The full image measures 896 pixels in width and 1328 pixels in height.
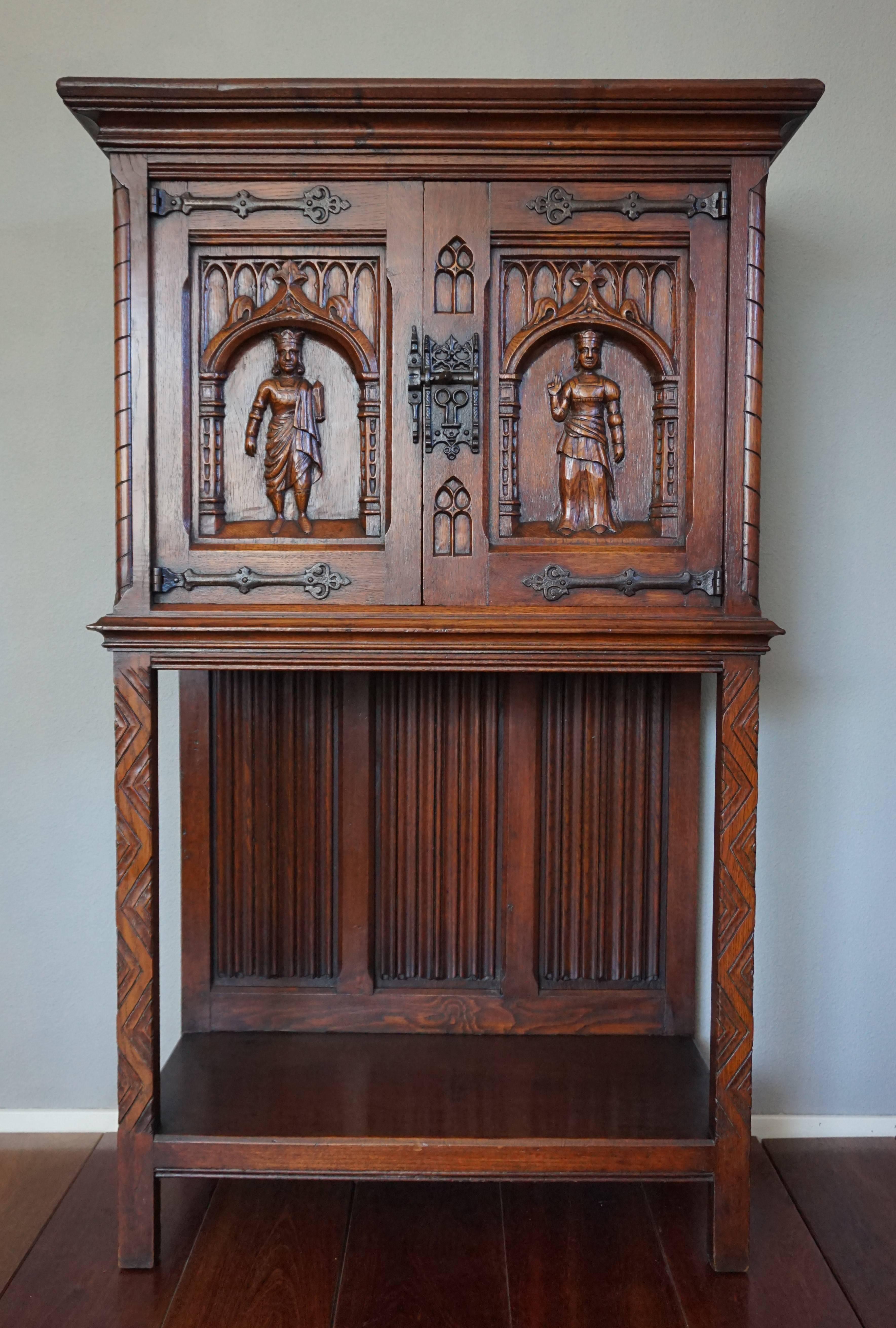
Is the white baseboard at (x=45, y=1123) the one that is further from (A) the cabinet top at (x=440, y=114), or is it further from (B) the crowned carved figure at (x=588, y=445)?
(A) the cabinet top at (x=440, y=114)

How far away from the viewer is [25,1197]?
2.07 metres

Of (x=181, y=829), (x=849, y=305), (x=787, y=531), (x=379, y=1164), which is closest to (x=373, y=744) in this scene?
(x=181, y=829)

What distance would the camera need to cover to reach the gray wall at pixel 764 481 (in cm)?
217

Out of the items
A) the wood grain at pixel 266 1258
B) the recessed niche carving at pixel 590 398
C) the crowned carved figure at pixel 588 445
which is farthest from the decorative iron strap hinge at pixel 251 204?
the wood grain at pixel 266 1258

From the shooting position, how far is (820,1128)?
2.32 meters

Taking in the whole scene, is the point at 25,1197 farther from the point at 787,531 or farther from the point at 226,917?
the point at 787,531

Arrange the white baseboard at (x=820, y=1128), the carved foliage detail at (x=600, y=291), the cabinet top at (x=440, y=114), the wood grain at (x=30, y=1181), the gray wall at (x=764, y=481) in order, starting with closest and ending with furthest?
the cabinet top at (x=440, y=114) < the carved foliage detail at (x=600, y=291) < the wood grain at (x=30, y=1181) < the gray wall at (x=764, y=481) < the white baseboard at (x=820, y=1128)

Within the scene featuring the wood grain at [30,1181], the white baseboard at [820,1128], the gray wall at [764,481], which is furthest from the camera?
the white baseboard at [820,1128]

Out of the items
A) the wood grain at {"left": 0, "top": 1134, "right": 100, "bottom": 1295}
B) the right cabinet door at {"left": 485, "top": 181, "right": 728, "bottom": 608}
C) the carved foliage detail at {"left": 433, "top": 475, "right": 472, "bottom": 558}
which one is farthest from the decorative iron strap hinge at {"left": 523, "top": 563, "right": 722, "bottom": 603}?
the wood grain at {"left": 0, "top": 1134, "right": 100, "bottom": 1295}

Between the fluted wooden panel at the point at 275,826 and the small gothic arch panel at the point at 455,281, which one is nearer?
the small gothic arch panel at the point at 455,281

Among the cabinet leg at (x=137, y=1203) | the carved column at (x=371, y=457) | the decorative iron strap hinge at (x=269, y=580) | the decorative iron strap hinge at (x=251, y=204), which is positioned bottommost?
the cabinet leg at (x=137, y=1203)

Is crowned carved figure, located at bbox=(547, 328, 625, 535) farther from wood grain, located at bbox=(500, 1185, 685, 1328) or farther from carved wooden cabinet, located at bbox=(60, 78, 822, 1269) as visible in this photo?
wood grain, located at bbox=(500, 1185, 685, 1328)

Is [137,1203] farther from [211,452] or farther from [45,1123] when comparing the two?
[211,452]

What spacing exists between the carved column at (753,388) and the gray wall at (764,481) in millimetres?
519
